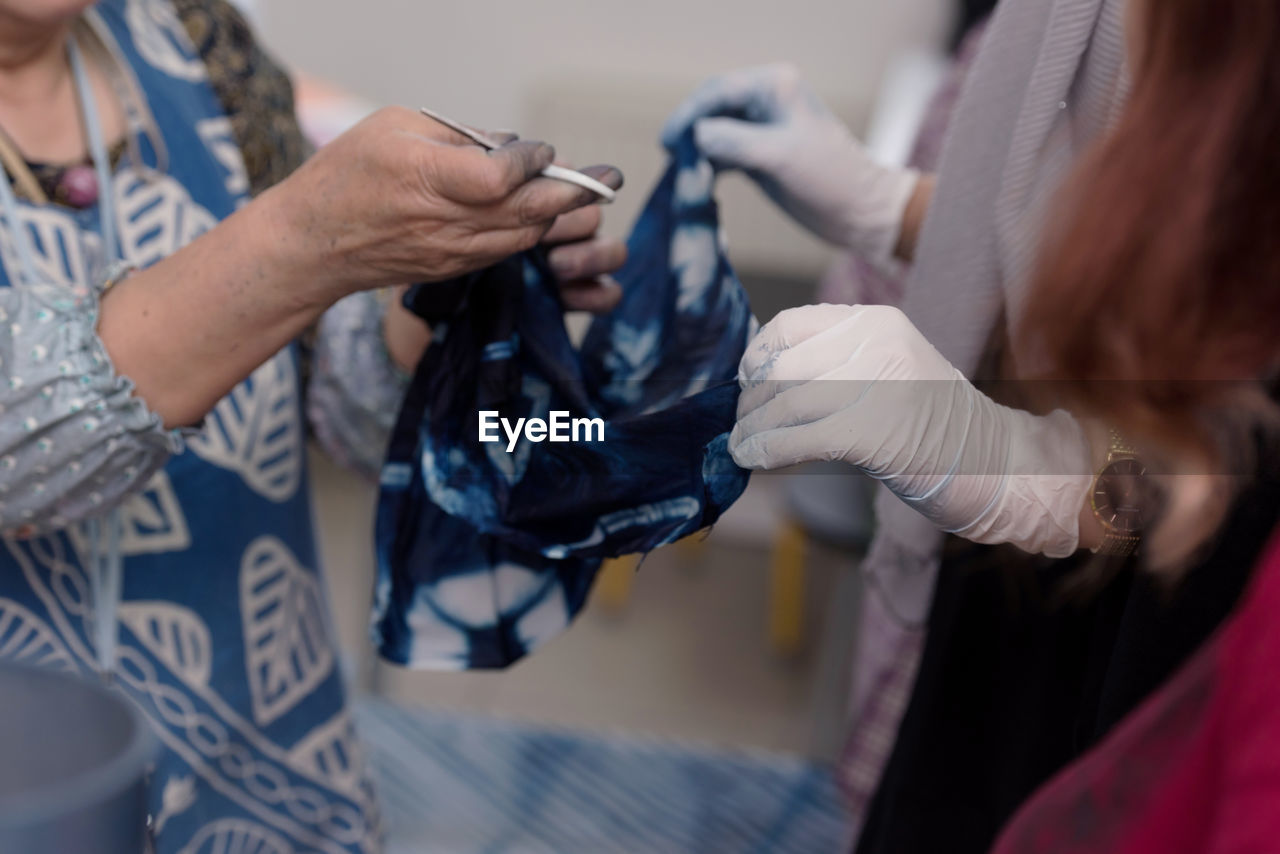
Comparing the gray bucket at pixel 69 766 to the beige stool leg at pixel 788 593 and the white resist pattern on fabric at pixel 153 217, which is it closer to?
the white resist pattern on fabric at pixel 153 217

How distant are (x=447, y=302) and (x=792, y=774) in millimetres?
976

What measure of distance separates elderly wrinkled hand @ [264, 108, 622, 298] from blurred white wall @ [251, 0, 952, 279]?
129 cm

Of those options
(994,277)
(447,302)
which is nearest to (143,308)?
(447,302)

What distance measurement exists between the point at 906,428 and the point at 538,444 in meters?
0.22

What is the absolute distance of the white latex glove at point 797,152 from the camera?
0.77 meters

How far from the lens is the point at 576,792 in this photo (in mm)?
1315

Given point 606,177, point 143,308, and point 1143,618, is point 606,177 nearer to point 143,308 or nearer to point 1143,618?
point 143,308

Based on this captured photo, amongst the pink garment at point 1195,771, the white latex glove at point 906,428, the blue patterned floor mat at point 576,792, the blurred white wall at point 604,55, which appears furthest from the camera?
the blurred white wall at point 604,55

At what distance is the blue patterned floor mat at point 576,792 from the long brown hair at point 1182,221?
41.1 inches

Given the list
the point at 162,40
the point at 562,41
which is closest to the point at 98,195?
the point at 162,40

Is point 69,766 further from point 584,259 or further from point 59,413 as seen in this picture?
point 584,259

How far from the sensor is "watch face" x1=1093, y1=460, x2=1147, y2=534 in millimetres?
483

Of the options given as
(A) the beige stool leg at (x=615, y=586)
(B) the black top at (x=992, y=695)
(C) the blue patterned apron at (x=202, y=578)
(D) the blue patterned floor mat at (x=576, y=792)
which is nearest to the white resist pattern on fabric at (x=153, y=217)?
(C) the blue patterned apron at (x=202, y=578)

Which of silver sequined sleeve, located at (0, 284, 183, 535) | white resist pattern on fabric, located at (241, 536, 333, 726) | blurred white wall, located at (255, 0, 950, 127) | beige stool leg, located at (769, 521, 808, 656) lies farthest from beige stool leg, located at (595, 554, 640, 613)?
silver sequined sleeve, located at (0, 284, 183, 535)
